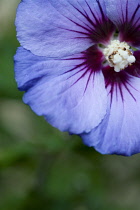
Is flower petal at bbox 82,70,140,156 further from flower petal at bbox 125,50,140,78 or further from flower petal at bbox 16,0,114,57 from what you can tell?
flower petal at bbox 16,0,114,57

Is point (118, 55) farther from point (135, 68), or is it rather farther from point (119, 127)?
point (119, 127)

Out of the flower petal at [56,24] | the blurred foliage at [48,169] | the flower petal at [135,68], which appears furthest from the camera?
the blurred foliage at [48,169]

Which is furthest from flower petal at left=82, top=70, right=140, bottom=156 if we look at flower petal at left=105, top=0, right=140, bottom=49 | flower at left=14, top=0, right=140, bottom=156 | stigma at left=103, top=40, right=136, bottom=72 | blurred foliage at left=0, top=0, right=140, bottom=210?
blurred foliage at left=0, top=0, right=140, bottom=210

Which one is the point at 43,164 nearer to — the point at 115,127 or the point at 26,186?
the point at 26,186

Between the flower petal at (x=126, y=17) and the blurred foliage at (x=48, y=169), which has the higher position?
the flower petal at (x=126, y=17)

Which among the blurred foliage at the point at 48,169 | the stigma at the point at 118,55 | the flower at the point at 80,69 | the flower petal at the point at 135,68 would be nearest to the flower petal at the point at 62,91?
the flower at the point at 80,69

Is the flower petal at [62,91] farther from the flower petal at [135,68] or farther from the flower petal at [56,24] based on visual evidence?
the flower petal at [135,68]
